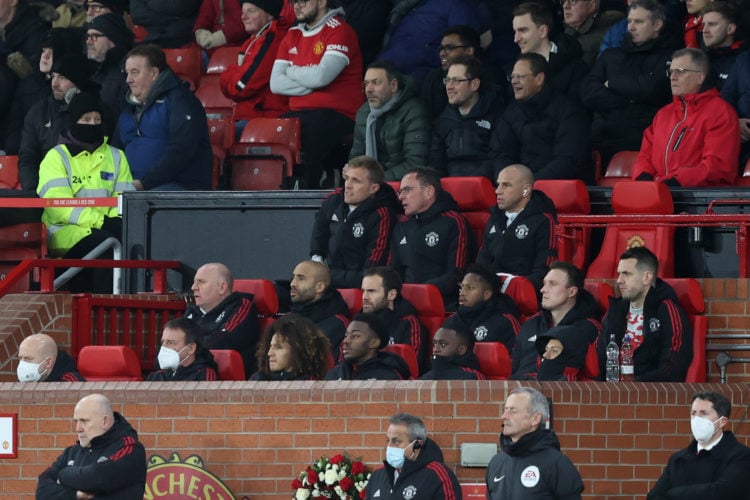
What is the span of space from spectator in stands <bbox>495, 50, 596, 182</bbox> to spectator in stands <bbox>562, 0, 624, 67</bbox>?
5.25 feet

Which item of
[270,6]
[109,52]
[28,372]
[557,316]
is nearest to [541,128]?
[557,316]

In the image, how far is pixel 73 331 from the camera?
14.6 m

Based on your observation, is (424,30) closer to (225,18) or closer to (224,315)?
(225,18)

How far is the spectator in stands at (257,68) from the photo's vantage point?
18.0 metres

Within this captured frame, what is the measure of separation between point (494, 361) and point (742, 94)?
372cm

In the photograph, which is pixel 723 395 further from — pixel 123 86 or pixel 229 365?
pixel 123 86

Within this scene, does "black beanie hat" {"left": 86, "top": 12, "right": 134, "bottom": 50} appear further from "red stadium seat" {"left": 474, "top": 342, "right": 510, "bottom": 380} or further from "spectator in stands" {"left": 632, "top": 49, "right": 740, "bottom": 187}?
"red stadium seat" {"left": 474, "top": 342, "right": 510, "bottom": 380}

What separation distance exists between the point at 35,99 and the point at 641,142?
21.0 feet

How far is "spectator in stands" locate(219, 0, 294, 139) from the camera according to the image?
709 inches

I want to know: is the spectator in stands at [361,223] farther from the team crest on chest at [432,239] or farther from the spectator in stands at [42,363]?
the spectator in stands at [42,363]

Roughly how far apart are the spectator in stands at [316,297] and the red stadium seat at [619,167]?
117 inches

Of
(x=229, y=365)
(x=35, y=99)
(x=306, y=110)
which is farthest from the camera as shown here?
(x=35, y=99)

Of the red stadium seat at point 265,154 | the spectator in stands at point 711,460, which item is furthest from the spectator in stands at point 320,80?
the spectator in stands at point 711,460

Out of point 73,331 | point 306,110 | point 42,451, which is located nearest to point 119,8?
point 306,110
